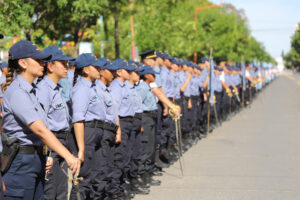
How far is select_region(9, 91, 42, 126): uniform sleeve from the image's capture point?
4.09m

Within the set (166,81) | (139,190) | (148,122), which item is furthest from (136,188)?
(166,81)

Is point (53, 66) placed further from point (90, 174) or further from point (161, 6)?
point (161, 6)

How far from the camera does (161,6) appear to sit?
28.2 meters

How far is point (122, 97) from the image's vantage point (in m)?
7.75

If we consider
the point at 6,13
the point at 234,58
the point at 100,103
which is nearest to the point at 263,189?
the point at 100,103

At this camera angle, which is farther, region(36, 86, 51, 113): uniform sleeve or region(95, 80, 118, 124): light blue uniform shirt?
region(95, 80, 118, 124): light blue uniform shirt

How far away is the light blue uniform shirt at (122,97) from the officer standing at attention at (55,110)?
208 centimetres

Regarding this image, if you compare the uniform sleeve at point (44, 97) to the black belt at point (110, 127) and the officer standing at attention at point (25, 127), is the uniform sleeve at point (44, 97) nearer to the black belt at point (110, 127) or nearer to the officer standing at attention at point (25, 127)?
the officer standing at attention at point (25, 127)

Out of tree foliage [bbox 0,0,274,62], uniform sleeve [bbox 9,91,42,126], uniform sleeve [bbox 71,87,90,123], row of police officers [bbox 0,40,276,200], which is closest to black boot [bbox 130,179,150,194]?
row of police officers [bbox 0,40,276,200]

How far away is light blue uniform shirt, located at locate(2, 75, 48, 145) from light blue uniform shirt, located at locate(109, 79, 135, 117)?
11.0 feet

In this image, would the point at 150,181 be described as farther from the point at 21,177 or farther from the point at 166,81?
the point at 21,177

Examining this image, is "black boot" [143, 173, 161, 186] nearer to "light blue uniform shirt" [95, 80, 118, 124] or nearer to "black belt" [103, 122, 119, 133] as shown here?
"black belt" [103, 122, 119, 133]

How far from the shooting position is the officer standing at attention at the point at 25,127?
4.11 m

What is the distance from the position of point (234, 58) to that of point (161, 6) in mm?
27488
